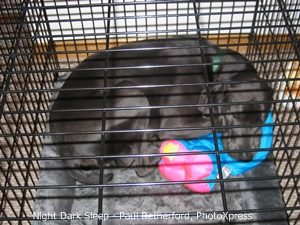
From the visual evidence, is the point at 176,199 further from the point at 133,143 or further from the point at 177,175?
the point at 133,143

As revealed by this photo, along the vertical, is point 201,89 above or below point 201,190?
above

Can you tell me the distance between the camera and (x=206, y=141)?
5.73 ft

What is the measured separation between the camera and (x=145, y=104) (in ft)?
5.52

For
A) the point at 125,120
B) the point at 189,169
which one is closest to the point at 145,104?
the point at 125,120

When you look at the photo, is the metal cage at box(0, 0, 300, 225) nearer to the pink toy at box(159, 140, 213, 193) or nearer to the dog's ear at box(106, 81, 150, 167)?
the pink toy at box(159, 140, 213, 193)

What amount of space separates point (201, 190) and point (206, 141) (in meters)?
0.26

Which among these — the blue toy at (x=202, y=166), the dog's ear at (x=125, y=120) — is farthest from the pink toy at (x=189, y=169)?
the dog's ear at (x=125, y=120)

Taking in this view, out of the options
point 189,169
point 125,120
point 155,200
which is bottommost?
point 155,200

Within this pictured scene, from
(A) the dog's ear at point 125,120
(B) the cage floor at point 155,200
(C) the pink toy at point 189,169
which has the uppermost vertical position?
(A) the dog's ear at point 125,120

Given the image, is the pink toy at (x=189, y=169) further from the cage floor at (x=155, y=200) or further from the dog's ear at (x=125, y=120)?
the dog's ear at (x=125, y=120)

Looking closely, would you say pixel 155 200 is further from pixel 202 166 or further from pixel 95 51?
pixel 95 51

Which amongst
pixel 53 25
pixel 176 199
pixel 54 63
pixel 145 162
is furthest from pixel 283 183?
pixel 53 25

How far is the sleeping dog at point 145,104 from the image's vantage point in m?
1.52

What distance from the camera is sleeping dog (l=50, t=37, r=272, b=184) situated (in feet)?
4.98
